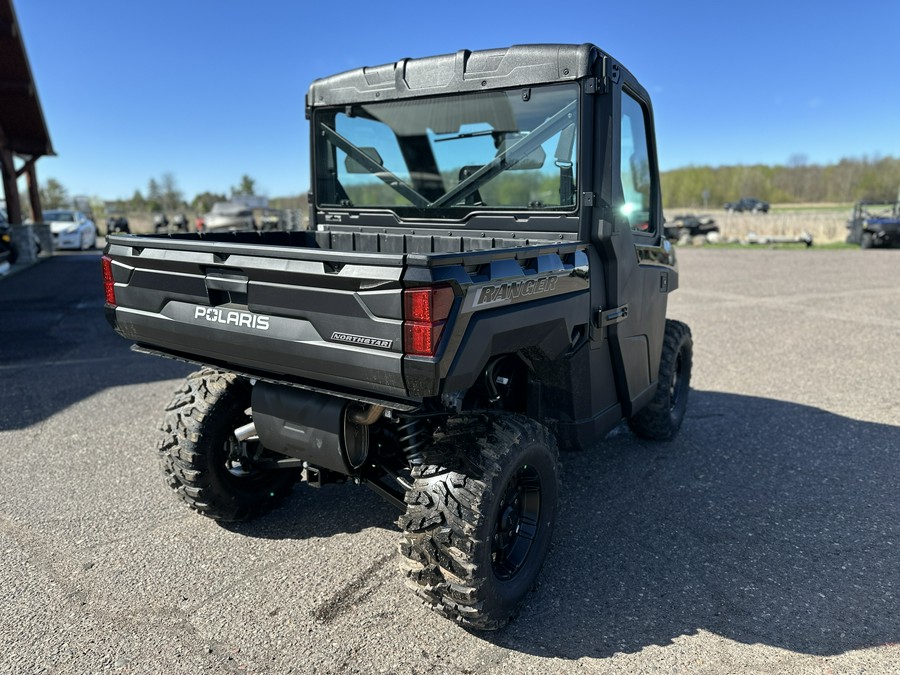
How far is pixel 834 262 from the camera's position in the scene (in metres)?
18.4

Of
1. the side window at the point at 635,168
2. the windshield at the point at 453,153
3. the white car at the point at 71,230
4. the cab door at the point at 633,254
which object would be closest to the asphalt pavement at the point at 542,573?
the cab door at the point at 633,254

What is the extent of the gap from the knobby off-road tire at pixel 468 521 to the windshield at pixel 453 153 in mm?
1288

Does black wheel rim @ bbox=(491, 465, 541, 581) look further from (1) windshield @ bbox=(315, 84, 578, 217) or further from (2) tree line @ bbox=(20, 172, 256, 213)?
(2) tree line @ bbox=(20, 172, 256, 213)

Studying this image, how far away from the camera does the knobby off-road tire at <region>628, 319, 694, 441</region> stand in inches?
176

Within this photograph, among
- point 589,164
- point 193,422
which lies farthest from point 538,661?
point 589,164

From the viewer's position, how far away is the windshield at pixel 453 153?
321cm

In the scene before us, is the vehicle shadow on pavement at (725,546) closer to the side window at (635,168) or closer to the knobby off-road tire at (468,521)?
the knobby off-road tire at (468,521)

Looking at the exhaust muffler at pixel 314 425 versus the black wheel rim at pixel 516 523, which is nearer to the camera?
the exhaust muffler at pixel 314 425

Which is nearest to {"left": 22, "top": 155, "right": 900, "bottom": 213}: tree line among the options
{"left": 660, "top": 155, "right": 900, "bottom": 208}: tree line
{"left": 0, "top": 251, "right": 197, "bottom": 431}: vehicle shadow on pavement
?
{"left": 660, "top": 155, "right": 900, "bottom": 208}: tree line

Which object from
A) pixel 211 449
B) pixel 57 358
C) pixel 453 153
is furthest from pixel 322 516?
pixel 57 358

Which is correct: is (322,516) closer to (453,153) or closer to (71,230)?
(453,153)

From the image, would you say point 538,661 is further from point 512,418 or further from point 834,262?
point 834,262

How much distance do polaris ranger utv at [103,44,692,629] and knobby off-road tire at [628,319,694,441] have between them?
0.53 feet

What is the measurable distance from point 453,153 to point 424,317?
2.04 meters
